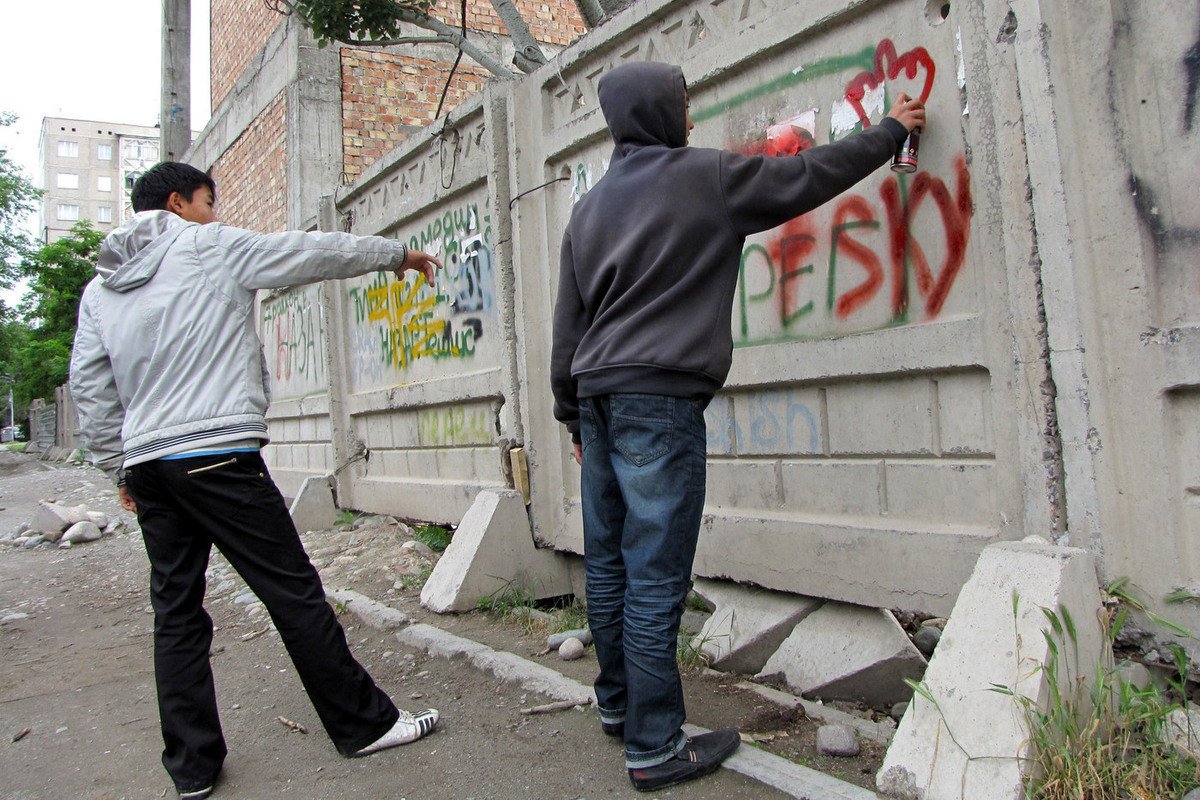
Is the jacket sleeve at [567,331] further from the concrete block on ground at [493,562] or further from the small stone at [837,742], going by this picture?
the concrete block on ground at [493,562]

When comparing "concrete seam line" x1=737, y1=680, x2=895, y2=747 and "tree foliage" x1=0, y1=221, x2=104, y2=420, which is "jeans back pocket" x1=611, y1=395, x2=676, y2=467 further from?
"tree foliage" x1=0, y1=221, x2=104, y2=420

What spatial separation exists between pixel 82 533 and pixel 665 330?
25.8 ft

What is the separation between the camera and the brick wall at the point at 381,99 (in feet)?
35.3

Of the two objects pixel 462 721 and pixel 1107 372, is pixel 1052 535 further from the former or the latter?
pixel 462 721

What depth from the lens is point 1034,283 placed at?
2395 millimetres

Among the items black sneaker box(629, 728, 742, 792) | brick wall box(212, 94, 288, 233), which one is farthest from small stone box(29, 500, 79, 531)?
black sneaker box(629, 728, 742, 792)

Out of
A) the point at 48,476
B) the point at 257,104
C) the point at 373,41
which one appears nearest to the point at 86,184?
the point at 48,476

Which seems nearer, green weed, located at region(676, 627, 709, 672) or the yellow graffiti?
green weed, located at region(676, 627, 709, 672)

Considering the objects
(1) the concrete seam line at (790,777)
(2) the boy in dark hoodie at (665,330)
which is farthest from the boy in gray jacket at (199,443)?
(1) the concrete seam line at (790,777)

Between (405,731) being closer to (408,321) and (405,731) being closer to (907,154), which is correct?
(907,154)

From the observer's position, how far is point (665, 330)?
91.5 inches

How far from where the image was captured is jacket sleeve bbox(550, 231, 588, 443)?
2.67 m

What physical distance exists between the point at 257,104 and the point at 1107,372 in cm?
1185

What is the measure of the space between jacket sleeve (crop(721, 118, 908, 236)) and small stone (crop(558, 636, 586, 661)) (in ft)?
6.40
